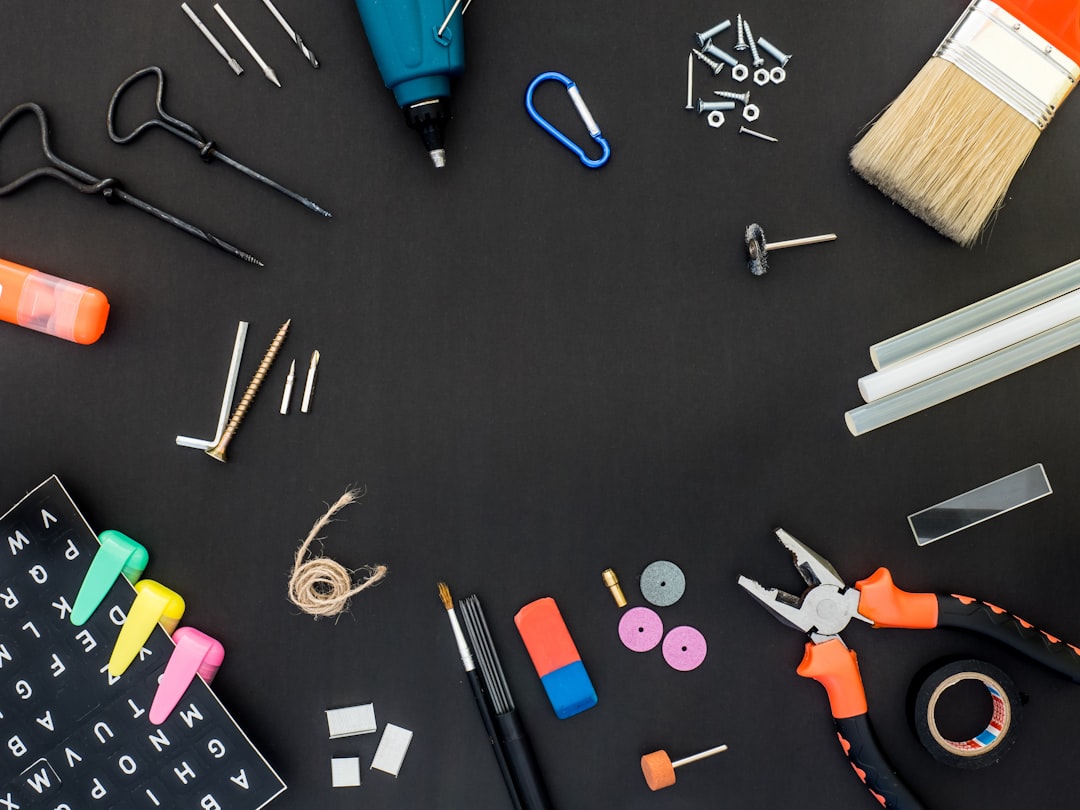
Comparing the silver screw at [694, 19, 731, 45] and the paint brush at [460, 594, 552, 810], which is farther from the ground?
the silver screw at [694, 19, 731, 45]

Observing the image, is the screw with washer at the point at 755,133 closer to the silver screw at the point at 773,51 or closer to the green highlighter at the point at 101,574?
the silver screw at the point at 773,51

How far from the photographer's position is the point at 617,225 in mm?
1163

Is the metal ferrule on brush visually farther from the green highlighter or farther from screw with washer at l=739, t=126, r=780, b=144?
the green highlighter

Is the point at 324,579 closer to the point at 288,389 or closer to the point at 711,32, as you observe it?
the point at 288,389

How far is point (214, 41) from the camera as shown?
1.15 meters

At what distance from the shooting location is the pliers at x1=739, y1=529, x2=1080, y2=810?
1.09 meters

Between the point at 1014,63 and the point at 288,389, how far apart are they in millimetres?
1066

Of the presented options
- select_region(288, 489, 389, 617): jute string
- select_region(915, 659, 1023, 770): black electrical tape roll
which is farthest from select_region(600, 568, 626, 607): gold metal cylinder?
select_region(915, 659, 1023, 770): black electrical tape roll

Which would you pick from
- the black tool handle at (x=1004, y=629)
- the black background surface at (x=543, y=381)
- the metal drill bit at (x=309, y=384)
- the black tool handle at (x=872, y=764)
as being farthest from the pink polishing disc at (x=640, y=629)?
the metal drill bit at (x=309, y=384)

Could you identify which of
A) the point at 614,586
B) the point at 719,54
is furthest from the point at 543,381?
the point at 719,54

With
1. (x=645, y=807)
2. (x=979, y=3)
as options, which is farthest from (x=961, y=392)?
(x=645, y=807)

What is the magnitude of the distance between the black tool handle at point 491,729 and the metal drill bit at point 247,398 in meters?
0.47

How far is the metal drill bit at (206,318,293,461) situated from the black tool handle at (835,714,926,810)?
926 millimetres

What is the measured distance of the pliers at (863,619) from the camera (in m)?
1.09
